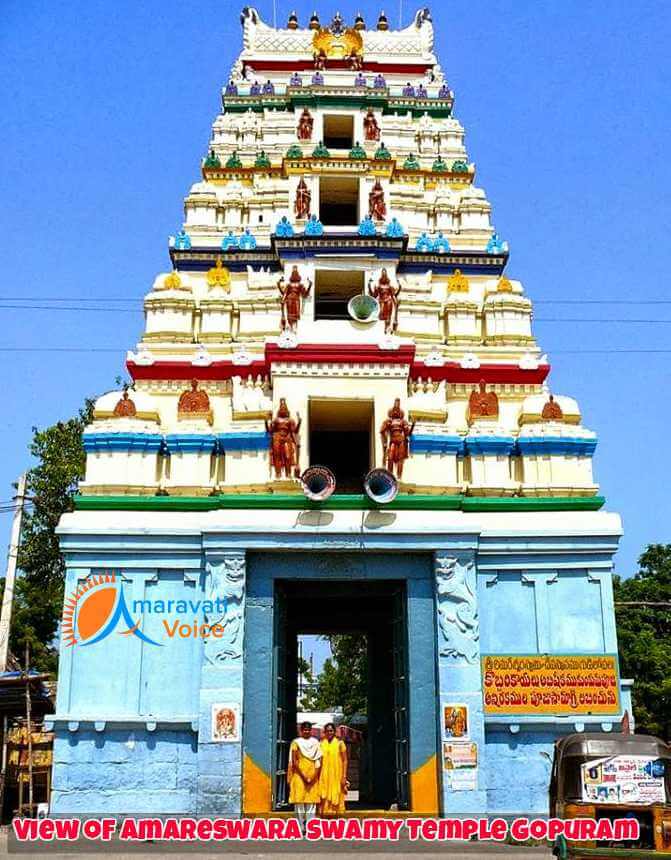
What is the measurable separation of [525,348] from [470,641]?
24.5ft

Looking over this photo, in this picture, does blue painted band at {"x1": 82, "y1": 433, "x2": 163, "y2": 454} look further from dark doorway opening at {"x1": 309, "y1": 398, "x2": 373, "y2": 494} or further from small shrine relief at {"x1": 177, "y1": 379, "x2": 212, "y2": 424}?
dark doorway opening at {"x1": 309, "y1": 398, "x2": 373, "y2": 494}

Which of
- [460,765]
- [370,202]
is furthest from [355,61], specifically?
A: [460,765]

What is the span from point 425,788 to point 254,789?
3.09 metres

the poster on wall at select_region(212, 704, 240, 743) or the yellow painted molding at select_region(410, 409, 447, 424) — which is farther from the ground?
the yellow painted molding at select_region(410, 409, 447, 424)

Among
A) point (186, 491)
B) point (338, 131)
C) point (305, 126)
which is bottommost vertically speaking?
point (186, 491)

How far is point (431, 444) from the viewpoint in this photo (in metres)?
19.0

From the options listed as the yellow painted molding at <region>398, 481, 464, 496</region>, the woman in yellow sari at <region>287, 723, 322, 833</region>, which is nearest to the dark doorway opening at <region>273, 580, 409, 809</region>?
the woman in yellow sari at <region>287, 723, 322, 833</region>

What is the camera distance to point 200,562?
17.5 meters

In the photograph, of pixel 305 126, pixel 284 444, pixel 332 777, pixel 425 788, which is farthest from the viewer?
pixel 305 126

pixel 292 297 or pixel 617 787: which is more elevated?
pixel 292 297

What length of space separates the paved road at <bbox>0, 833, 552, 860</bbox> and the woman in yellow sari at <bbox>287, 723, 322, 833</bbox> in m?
0.62

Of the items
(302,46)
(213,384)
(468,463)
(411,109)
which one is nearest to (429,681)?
(468,463)

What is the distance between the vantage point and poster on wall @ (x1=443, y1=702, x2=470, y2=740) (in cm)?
1639

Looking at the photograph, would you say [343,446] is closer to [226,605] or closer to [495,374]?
[495,374]
